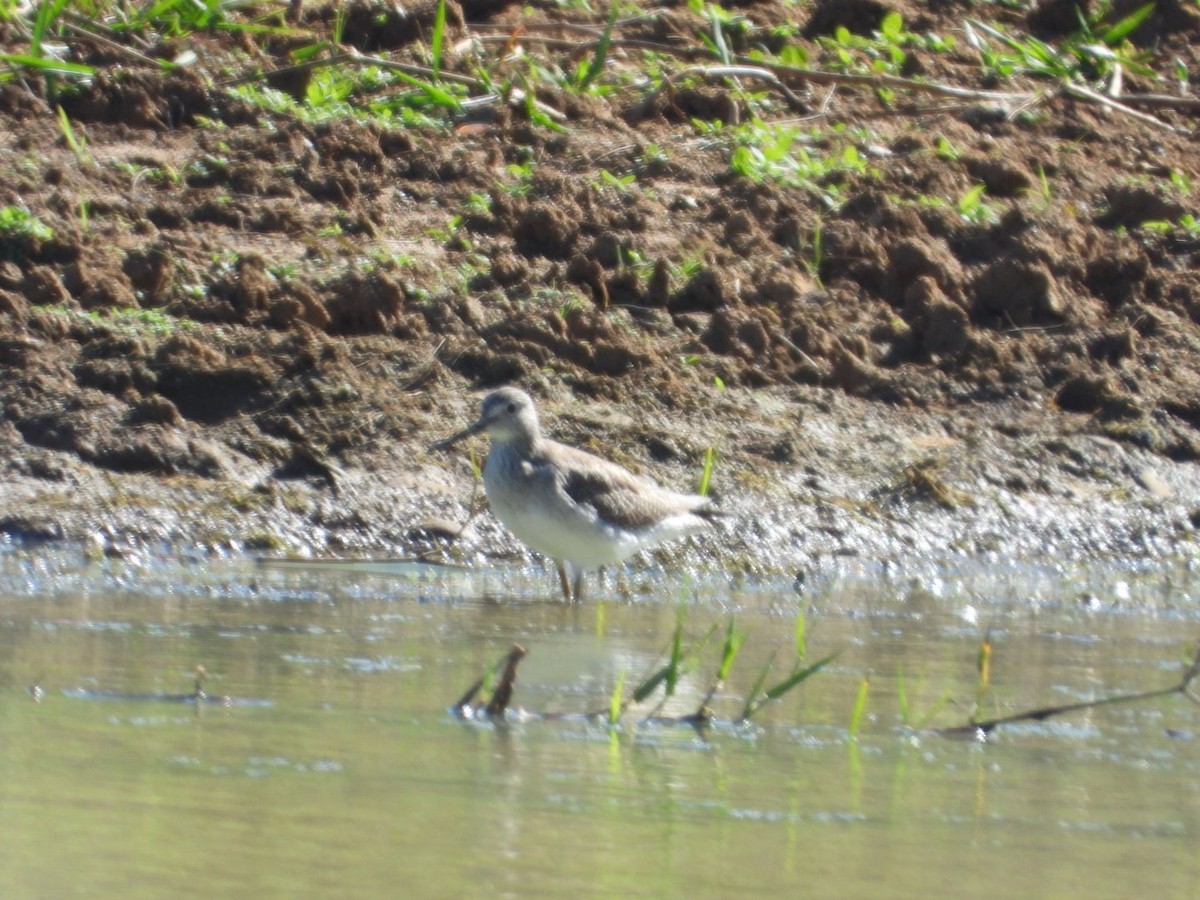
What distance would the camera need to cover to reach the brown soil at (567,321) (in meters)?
8.81

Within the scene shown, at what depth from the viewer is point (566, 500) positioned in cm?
833

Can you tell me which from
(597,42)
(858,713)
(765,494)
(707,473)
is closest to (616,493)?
(707,473)

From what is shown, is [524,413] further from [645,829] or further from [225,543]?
[645,829]

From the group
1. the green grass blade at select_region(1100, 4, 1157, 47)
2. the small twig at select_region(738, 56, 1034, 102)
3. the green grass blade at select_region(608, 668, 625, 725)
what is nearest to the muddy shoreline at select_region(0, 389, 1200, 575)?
the small twig at select_region(738, 56, 1034, 102)

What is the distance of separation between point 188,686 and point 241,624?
1.10m

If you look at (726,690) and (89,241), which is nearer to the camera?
(726,690)

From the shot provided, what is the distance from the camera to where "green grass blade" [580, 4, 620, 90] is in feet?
37.8

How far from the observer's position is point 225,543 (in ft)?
27.1

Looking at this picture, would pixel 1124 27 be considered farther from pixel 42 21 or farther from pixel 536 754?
pixel 536 754

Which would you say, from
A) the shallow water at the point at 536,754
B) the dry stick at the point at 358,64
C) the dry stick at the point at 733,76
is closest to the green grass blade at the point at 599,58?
the dry stick at the point at 733,76

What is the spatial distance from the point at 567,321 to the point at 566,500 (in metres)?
1.54

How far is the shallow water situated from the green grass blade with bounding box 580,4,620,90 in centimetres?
444

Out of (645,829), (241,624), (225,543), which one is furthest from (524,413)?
(645,829)

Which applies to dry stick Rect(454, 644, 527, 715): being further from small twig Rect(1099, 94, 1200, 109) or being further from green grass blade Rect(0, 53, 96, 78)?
small twig Rect(1099, 94, 1200, 109)
